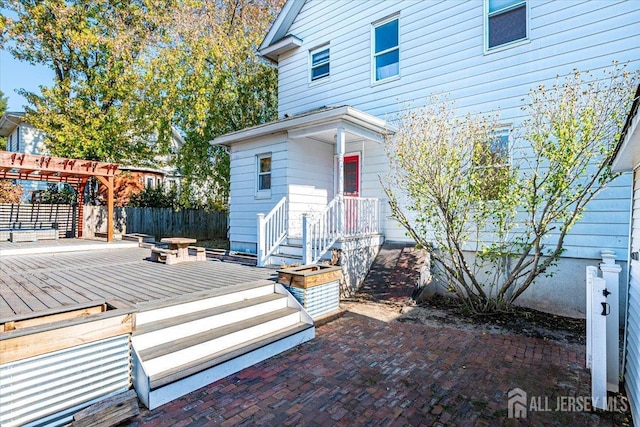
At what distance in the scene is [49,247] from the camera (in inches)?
340

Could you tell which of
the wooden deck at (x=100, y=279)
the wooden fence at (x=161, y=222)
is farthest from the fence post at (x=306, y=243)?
the wooden fence at (x=161, y=222)

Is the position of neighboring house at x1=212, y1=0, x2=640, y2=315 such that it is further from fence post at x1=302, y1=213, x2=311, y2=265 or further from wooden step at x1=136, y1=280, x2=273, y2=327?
wooden step at x1=136, y1=280, x2=273, y2=327

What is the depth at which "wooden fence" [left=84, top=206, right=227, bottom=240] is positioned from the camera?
42.3ft

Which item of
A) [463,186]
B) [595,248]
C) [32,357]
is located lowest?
[32,357]

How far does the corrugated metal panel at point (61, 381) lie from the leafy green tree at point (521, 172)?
5.08m

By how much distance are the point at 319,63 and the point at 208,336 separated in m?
9.02

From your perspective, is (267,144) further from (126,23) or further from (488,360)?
(126,23)

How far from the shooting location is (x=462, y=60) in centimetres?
747

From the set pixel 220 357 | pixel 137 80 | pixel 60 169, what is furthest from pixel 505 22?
pixel 137 80

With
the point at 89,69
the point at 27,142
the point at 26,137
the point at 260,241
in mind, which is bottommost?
the point at 260,241

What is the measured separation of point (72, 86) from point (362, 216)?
12.0 m

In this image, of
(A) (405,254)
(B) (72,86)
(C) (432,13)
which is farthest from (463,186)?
(B) (72,86)

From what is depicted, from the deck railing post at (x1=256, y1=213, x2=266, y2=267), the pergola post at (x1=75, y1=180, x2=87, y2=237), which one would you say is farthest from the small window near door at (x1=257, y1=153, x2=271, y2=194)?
the pergola post at (x1=75, y1=180, x2=87, y2=237)

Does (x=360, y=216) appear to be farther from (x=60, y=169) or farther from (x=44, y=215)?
(x=44, y=215)
